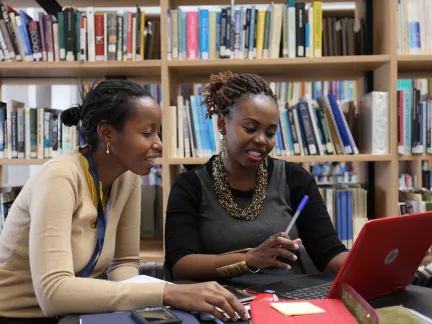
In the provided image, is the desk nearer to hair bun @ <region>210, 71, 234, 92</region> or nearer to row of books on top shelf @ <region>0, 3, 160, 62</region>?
hair bun @ <region>210, 71, 234, 92</region>

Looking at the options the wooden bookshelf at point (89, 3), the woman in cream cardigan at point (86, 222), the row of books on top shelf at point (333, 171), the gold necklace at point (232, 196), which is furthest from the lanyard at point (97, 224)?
the row of books on top shelf at point (333, 171)

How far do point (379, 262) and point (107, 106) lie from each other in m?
0.77

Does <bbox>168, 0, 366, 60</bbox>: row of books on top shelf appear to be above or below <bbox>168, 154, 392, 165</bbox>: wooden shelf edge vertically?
above

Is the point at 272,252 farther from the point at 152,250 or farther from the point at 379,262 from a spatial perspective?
the point at 152,250

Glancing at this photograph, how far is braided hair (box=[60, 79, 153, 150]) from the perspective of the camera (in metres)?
1.24

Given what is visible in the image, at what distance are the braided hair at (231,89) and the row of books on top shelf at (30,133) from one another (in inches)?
35.7

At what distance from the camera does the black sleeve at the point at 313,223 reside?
147 centimetres

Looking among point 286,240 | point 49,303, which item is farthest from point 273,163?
point 49,303

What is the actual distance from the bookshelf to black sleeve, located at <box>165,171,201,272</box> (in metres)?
0.65

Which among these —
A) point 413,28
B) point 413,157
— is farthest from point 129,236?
point 413,28

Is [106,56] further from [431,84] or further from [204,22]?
[431,84]

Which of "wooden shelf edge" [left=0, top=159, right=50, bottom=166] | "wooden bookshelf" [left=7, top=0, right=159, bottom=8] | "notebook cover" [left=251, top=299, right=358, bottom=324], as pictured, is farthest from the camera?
"wooden bookshelf" [left=7, top=0, right=159, bottom=8]

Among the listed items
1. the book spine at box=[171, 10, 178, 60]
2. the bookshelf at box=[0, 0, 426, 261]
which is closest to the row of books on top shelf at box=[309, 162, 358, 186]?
the bookshelf at box=[0, 0, 426, 261]

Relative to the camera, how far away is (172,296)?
3.05ft
